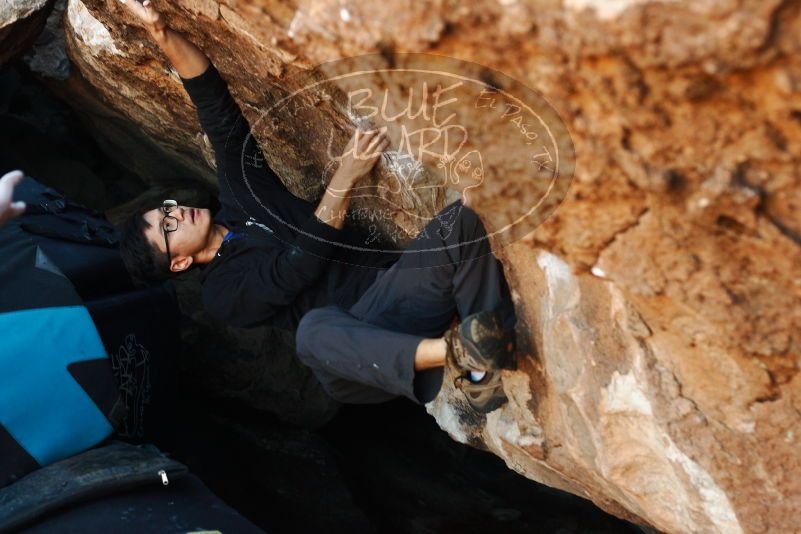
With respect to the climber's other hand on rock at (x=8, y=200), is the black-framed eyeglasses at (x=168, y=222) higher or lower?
higher

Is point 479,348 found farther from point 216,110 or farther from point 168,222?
point 168,222

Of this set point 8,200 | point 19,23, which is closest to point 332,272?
point 8,200

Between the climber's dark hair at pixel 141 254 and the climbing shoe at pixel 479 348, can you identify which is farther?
the climber's dark hair at pixel 141 254

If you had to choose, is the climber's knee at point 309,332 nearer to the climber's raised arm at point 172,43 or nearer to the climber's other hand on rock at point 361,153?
the climber's other hand on rock at point 361,153

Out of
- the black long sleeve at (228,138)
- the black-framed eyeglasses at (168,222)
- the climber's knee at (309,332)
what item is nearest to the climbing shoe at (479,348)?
the climber's knee at (309,332)

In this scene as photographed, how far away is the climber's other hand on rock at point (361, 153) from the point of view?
1.99m

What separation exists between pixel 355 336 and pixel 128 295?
1269 mm

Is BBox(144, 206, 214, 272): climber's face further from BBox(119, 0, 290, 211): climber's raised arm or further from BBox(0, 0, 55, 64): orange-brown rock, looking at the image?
BBox(0, 0, 55, 64): orange-brown rock

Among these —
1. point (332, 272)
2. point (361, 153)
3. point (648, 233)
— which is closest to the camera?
point (648, 233)

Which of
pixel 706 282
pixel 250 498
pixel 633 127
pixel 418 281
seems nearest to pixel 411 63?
pixel 633 127

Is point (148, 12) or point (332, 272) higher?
point (148, 12)

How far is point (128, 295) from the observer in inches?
109

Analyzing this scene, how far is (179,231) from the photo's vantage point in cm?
248

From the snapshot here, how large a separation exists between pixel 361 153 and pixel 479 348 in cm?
66
